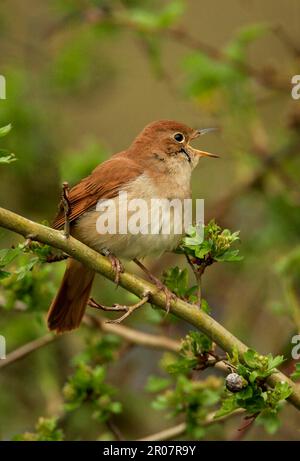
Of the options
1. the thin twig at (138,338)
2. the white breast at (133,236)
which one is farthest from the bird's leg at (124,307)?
the thin twig at (138,338)

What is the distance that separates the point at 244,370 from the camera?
2764mm

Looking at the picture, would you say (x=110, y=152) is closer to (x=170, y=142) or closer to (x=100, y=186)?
(x=170, y=142)

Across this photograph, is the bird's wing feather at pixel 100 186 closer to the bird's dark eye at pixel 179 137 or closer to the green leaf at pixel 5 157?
the bird's dark eye at pixel 179 137

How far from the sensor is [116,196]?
3.79m

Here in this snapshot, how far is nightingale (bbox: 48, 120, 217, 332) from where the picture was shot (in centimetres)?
366

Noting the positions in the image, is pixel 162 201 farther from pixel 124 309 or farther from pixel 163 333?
pixel 124 309

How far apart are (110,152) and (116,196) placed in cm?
180

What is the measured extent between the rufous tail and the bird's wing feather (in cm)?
25

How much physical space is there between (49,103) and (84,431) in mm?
2197

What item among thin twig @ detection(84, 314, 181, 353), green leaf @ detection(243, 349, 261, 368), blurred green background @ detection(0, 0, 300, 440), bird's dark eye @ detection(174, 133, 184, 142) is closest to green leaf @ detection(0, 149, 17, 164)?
green leaf @ detection(243, 349, 261, 368)

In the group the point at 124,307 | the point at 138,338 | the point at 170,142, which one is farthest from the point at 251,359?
the point at 170,142

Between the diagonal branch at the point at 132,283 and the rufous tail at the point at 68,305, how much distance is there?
2.36ft
